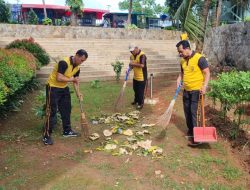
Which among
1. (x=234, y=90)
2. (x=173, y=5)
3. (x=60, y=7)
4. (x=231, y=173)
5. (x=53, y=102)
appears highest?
(x=60, y=7)

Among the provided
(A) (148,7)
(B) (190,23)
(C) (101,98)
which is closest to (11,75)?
(C) (101,98)

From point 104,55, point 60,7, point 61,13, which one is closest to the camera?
point 104,55

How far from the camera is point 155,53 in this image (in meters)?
19.5

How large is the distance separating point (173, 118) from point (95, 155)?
9.39ft

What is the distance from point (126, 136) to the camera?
6777 mm

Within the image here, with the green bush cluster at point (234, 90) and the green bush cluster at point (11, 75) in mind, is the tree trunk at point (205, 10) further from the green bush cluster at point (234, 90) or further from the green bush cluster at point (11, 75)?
the green bush cluster at point (11, 75)

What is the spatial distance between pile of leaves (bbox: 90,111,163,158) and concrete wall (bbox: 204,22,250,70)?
23.9 ft

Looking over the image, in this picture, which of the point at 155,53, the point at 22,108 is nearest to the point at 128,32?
the point at 155,53

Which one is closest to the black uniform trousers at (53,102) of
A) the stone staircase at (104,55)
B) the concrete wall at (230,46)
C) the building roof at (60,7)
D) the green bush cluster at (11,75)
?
the green bush cluster at (11,75)

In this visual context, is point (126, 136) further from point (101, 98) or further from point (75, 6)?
point (75, 6)

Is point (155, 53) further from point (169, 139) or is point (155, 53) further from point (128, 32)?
point (169, 139)

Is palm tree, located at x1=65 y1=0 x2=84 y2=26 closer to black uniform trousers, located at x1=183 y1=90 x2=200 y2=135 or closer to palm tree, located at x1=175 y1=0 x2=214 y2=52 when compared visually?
palm tree, located at x1=175 y1=0 x2=214 y2=52

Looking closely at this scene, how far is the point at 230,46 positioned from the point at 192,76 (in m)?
9.79

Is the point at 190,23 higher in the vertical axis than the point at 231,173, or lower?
higher
